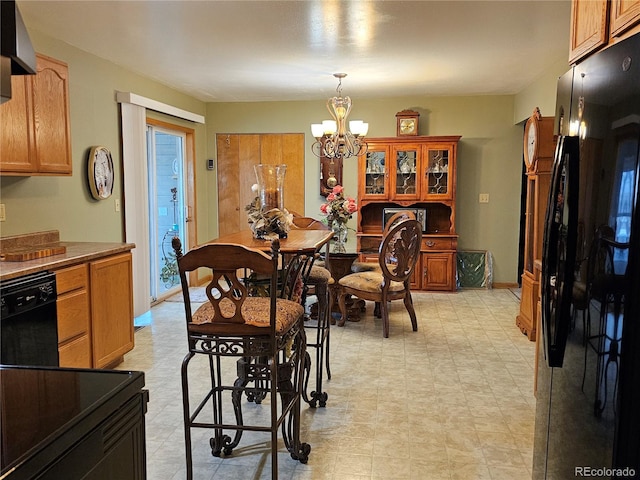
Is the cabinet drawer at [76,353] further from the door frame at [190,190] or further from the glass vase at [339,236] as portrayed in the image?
the door frame at [190,190]

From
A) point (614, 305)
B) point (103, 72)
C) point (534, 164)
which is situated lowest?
point (614, 305)

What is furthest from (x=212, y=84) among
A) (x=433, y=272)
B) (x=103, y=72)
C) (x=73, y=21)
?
(x=433, y=272)

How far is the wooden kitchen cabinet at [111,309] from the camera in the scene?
130 inches

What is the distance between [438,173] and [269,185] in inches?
163

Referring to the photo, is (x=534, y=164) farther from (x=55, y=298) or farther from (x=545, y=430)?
(x=55, y=298)

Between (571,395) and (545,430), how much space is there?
1.06 feet

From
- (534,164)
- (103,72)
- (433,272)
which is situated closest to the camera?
(534,164)

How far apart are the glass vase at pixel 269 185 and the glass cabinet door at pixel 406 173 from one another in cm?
395

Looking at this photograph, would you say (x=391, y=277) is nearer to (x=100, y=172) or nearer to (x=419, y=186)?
(x=419, y=186)

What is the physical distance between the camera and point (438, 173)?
6.27m

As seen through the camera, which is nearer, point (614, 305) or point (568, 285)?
point (614, 305)

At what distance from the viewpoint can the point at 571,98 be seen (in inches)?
67.0

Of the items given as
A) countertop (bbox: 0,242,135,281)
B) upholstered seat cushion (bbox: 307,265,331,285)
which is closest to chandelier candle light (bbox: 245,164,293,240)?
upholstered seat cushion (bbox: 307,265,331,285)

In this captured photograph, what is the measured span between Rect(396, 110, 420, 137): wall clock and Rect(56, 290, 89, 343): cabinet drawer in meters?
4.41
